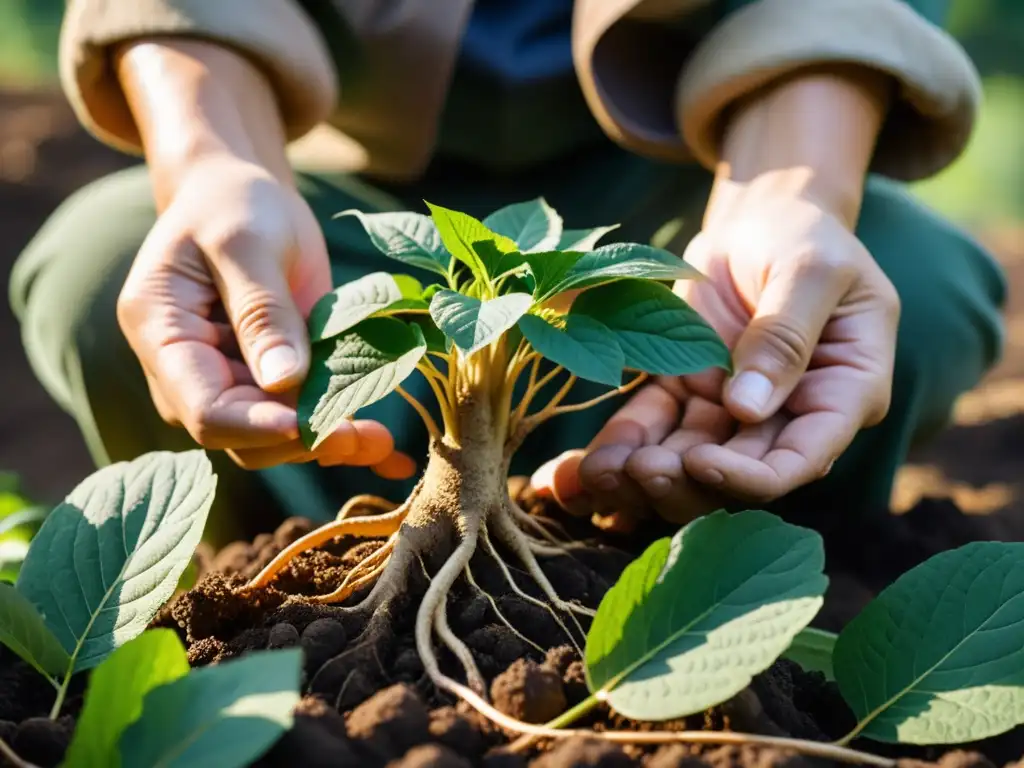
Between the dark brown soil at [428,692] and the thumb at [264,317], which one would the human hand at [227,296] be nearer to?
the thumb at [264,317]

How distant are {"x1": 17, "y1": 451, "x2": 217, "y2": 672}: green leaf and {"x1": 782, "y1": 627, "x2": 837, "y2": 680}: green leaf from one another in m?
0.54

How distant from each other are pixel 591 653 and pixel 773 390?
0.40 meters

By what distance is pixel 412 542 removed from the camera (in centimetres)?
92

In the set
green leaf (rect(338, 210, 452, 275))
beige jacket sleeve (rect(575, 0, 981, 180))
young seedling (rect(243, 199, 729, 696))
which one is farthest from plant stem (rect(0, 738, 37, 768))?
beige jacket sleeve (rect(575, 0, 981, 180))

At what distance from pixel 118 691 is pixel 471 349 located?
1.03 feet

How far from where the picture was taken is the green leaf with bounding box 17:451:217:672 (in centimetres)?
82

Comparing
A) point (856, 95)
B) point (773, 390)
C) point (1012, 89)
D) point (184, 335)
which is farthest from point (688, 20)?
point (1012, 89)

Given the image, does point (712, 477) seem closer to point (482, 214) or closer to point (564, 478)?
point (564, 478)

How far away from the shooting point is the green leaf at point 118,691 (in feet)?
2.06

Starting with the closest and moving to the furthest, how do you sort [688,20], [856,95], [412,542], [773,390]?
1. [412,542]
2. [773,390]
3. [856,95]
4. [688,20]

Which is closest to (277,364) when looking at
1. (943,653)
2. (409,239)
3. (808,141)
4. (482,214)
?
(409,239)

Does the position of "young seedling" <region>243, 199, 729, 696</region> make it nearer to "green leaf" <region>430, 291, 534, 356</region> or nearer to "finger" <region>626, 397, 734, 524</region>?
"green leaf" <region>430, 291, 534, 356</region>

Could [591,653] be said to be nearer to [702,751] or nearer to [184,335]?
[702,751]

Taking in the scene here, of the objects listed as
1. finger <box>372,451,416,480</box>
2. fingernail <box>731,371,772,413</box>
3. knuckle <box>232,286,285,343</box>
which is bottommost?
finger <box>372,451,416,480</box>
